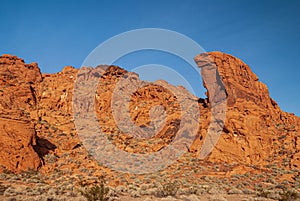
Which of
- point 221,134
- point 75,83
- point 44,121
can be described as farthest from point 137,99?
point 221,134

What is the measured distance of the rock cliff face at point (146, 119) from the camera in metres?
24.7

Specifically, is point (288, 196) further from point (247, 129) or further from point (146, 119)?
point (146, 119)

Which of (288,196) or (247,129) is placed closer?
(288,196)

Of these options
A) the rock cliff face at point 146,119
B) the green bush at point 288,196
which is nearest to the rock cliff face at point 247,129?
the rock cliff face at point 146,119

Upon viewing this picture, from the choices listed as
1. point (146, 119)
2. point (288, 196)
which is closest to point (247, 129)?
point (288, 196)

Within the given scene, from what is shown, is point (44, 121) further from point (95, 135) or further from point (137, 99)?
point (137, 99)

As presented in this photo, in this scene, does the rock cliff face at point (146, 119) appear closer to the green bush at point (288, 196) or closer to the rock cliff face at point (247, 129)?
the rock cliff face at point (247, 129)

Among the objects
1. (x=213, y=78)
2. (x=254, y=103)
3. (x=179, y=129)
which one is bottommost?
(x=179, y=129)

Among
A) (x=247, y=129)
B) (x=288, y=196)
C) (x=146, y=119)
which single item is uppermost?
(x=146, y=119)

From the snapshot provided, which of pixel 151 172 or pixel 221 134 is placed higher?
pixel 221 134

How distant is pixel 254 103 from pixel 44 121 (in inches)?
1045

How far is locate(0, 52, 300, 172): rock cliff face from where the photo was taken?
24683 mm

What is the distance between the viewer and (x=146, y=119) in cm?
3694

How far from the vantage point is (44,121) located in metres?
36.9
